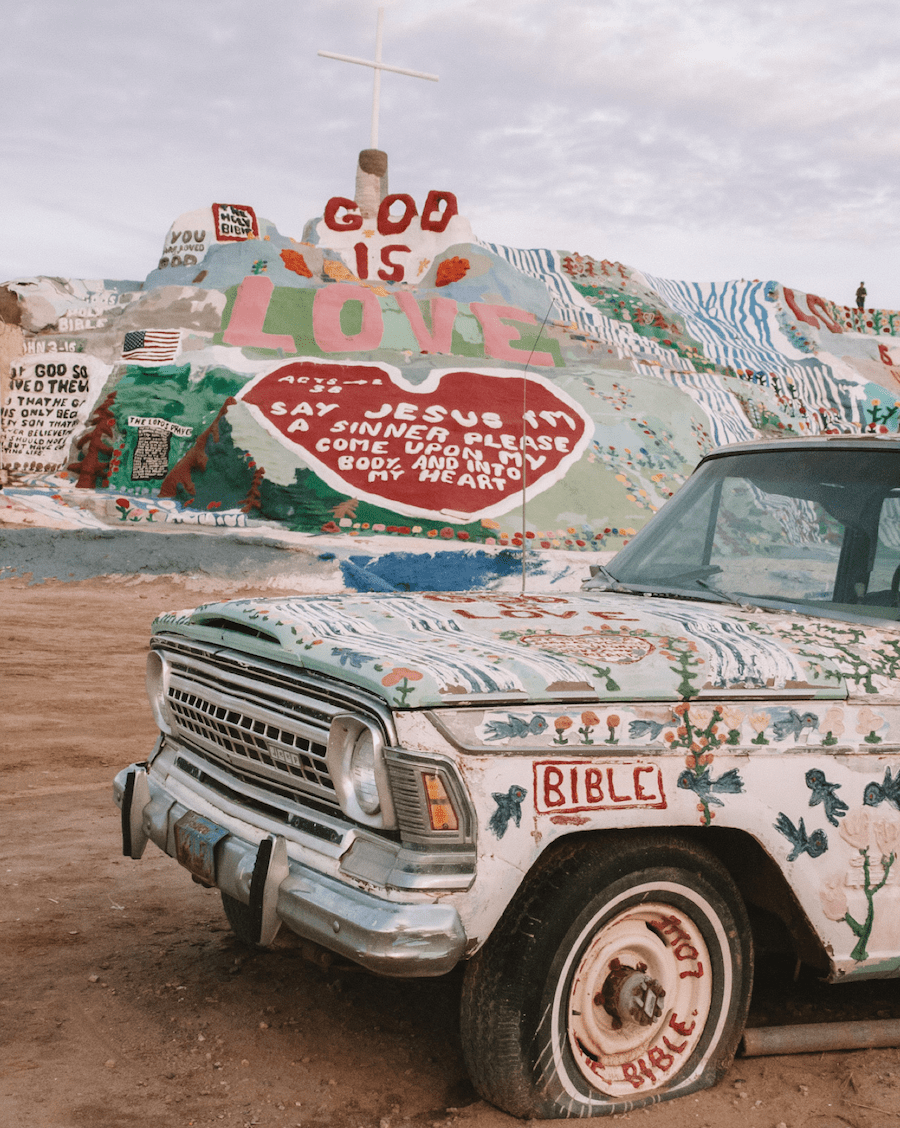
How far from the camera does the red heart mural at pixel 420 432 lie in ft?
60.4

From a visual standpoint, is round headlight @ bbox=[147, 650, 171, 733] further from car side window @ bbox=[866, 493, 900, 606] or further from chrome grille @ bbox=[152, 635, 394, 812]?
car side window @ bbox=[866, 493, 900, 606]

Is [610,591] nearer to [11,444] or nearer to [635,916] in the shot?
[635,916]

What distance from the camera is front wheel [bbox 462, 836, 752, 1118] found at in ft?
7.77

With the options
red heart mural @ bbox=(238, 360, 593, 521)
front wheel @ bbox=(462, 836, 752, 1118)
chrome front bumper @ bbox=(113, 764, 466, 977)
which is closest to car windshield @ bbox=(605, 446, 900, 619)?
front wheel @ bbox=(462, 836, 752, 1118)

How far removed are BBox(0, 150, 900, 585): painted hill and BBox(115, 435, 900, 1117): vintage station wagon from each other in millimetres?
14581

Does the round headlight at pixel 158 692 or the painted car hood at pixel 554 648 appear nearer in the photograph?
the painted car hood at pixel 554 648

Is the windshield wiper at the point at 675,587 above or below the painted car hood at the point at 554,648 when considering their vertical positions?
above

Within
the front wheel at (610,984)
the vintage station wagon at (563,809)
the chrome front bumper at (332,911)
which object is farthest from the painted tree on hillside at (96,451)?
the front wheel at (610,984)

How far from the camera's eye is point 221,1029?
3043 millimetres

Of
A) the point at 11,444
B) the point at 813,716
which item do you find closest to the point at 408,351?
the point at 11,444

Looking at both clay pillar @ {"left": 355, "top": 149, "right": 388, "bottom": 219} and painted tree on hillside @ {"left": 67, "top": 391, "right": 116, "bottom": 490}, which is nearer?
painted tree on hillside @ {"left": 67, "top": 391, "right": 116, "bottom": 490}

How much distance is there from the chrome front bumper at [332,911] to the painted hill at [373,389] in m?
14.7

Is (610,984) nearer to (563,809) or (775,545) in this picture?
(563,809)

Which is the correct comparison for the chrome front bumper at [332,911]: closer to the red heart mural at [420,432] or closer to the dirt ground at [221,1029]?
the dirt ground at [221,1029]
